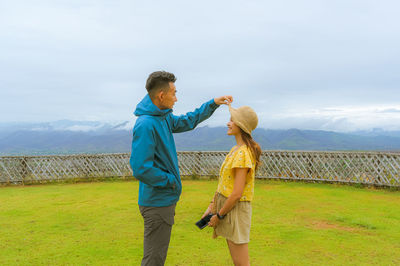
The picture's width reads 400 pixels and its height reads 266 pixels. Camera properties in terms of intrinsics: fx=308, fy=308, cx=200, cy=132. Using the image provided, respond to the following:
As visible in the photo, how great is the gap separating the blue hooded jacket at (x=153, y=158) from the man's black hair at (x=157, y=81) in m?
0.09

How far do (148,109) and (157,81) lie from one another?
8.9 inches

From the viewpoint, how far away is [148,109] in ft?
7.82

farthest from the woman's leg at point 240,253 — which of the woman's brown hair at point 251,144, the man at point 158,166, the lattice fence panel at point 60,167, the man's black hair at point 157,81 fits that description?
the lattice fence panel at point 60,167

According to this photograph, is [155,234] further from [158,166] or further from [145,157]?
[145,157]

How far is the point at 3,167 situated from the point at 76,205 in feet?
21.3

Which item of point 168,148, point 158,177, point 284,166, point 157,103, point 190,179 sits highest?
point 157,103

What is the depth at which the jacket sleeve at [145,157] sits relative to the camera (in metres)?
2.21

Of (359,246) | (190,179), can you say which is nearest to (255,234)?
(359,246)

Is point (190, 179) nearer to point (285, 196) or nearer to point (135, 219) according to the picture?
point (285, 196)

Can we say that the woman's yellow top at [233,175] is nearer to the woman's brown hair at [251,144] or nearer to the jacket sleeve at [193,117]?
the woman's brown hair at [251,144]

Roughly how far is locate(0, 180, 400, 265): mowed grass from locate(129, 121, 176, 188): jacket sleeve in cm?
227

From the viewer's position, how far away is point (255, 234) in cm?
528

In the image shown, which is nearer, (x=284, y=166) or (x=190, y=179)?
(x=284, y=166)

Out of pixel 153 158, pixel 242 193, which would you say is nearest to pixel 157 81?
pixel 153 158
